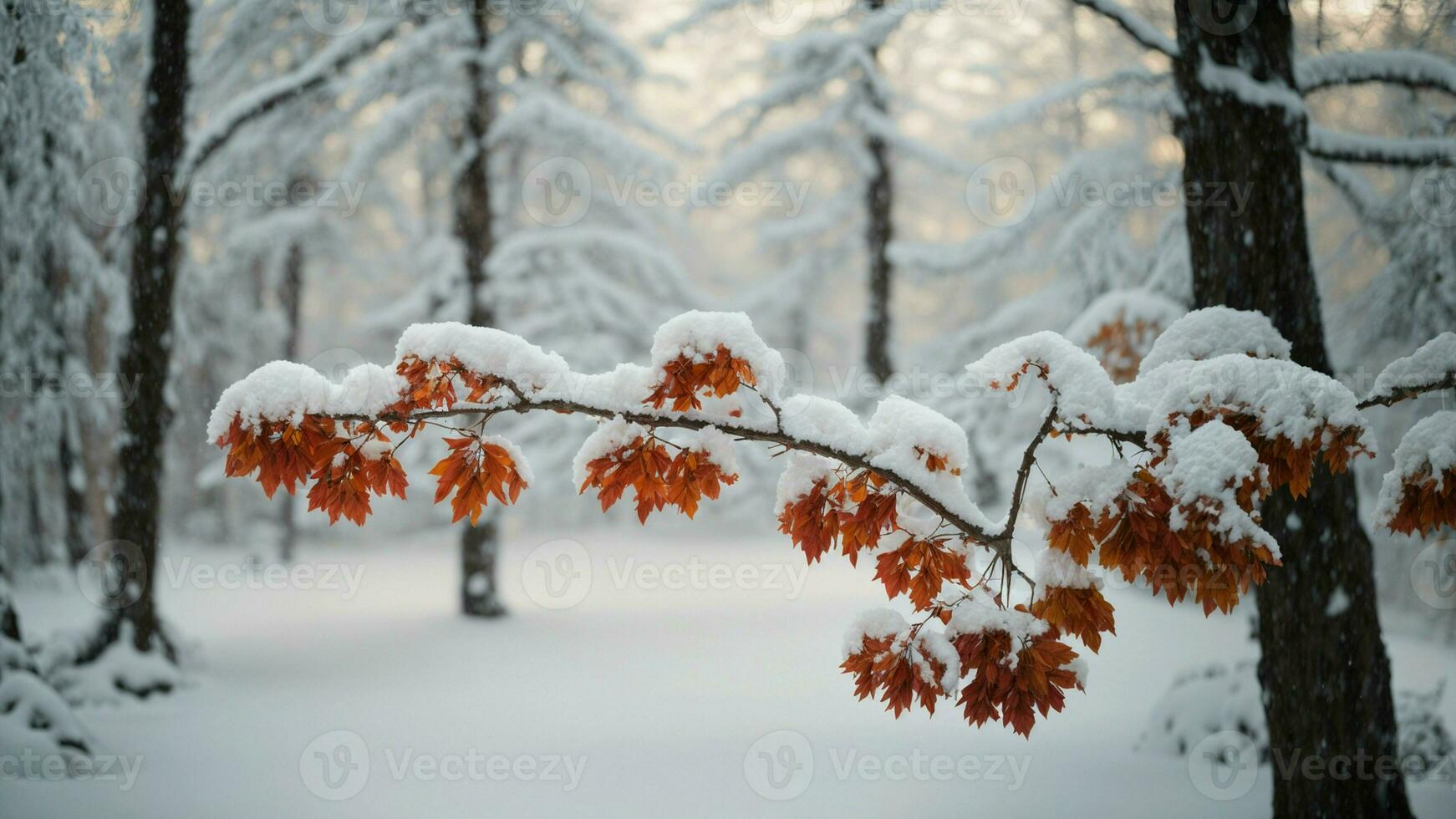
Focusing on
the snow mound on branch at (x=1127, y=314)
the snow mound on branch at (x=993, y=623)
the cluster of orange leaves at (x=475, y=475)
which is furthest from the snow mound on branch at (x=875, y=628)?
the snow mound on branch at (x=1127, y=314)

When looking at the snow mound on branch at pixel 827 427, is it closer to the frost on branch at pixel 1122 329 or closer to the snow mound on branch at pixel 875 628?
the snow mound on branch at pixel 875 628

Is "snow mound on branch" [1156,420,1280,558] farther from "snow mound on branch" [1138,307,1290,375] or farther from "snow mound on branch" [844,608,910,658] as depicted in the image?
"snow mound on branch" [1138,307,1290,375]

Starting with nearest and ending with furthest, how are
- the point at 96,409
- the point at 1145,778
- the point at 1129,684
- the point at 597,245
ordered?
the point at 1145,778 → the point at 1129,684 → the point at 597,245 → the point at 96,409

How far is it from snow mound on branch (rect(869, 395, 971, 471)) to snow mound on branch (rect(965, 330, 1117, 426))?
0.17 m

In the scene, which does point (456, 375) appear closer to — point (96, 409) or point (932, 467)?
point (932, 467)

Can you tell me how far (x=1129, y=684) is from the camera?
807 cm

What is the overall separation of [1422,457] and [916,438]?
4.65 feet

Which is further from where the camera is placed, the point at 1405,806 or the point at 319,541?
the point at 319,541

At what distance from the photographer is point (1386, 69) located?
457cm

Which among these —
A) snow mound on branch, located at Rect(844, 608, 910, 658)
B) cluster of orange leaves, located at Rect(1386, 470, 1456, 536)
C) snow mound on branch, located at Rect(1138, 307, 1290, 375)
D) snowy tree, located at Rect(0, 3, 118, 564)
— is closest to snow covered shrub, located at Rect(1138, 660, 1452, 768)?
snow mound on branch, located at Rect(1138, 307, 1290, 375)

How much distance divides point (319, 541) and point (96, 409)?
26.9ft

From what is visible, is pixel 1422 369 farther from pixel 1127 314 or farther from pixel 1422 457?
pixel 1127 314

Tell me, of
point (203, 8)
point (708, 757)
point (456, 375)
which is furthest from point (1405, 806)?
point (203, 8)

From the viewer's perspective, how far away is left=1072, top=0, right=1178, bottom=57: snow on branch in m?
4.09
